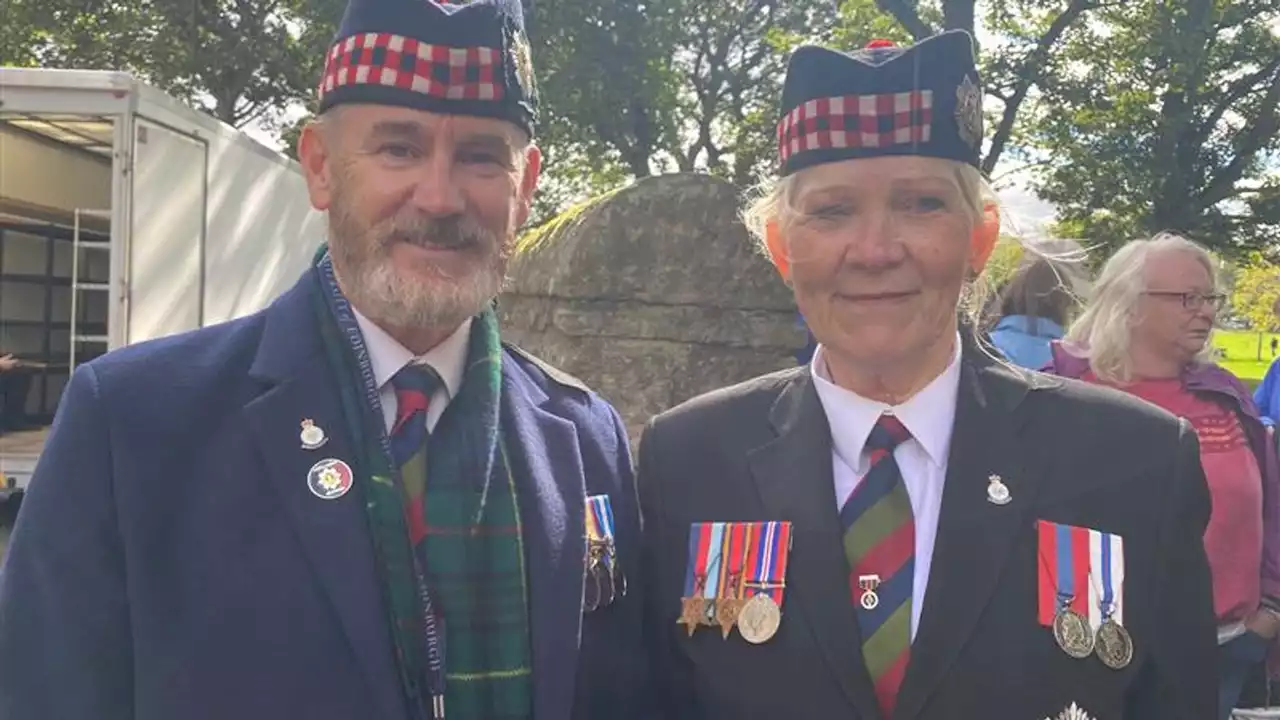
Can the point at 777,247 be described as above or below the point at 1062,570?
above

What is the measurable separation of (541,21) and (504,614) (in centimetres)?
1420

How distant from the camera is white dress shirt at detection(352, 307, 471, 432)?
69.9 inches

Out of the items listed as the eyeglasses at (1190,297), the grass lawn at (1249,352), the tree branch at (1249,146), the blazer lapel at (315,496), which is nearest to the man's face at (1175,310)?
the eyeglasses at (1190,297)

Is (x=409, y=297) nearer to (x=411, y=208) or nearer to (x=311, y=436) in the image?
(x=411, y=208)

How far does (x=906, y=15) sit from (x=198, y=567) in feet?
44.1

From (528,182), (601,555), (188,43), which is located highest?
(188,43)

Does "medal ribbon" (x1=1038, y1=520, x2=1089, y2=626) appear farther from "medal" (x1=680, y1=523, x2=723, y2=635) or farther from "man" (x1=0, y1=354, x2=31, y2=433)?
"man" (x1=0, y1=354, x2=31, y2=433)

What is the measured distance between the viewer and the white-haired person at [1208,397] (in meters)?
3.34

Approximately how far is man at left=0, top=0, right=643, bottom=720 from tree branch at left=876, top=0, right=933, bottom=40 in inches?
488

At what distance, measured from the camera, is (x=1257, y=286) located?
1888 cm

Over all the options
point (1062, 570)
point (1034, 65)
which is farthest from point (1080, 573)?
point (1034, 65)

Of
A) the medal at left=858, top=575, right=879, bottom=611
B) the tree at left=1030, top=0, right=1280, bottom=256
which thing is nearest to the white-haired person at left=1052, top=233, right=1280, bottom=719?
the medal at left=858, top=575, right=879, bottom=611

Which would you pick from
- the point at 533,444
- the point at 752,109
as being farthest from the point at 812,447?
the point at 752,109

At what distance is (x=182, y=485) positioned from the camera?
162 centimetres
